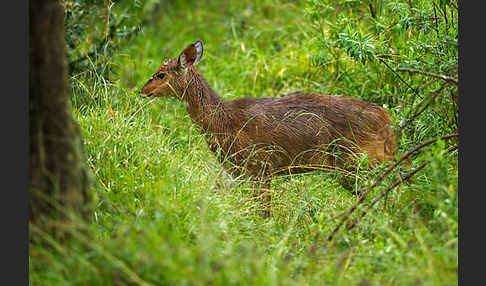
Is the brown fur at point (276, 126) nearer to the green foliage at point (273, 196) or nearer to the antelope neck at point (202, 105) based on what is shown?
the antelope neck at point (202, 105)

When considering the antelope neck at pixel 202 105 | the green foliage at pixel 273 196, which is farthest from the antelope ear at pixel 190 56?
the green foliage at pixel 273 196

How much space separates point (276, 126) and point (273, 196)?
755mm

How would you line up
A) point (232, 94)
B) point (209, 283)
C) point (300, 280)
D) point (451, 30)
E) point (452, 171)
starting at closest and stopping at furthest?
point (209, 283) < point (300, 280) < point (452, 171) < point (451, 30) < point (232, 94)

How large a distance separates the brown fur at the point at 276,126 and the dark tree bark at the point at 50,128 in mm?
1780

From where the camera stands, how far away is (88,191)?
3.87 meters

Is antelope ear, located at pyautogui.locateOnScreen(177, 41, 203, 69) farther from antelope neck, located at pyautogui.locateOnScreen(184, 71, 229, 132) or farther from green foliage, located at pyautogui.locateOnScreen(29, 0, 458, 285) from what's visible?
green foliage, located at pyautogui.locateOnScreen(29, 0, 458, 285)

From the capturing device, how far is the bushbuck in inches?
215

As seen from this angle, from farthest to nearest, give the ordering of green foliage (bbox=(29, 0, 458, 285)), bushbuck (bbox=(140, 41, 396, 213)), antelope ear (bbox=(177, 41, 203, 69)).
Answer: antelope ear (bbox=(177, 41, 203, 69)), bushbuck (bbox=(140, 41, 396, 213)), green foliage (bbox=(29, 0, 458, 285))

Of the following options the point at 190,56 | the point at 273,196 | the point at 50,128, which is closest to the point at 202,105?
the point at 190,56

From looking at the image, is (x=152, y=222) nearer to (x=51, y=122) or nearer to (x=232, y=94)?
(x=51, y=122)

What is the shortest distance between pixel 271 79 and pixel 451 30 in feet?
9.15

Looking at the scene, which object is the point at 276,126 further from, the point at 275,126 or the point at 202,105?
the point at 202,105

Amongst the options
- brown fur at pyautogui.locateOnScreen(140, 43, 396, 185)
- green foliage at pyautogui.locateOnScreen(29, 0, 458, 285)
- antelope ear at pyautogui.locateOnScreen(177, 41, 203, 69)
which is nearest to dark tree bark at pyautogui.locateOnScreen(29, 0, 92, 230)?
green foliage at pyautogui.locateOnScreen(29, 0, 458, 285)

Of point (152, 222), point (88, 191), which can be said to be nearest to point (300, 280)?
point (152, 222)
